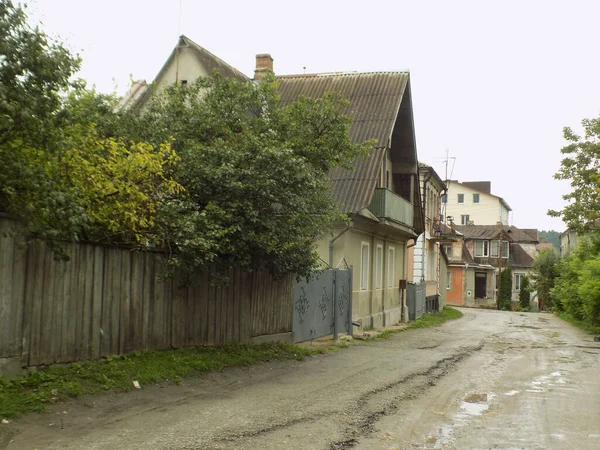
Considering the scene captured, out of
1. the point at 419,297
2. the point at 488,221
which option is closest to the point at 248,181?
the point at 419,297

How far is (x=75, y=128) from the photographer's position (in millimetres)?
8273

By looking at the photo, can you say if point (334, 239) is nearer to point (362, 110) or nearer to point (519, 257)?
point (362, 110)

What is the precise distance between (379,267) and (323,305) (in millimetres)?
7521

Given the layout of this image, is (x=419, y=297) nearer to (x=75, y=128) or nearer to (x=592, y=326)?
(x=592, y=326)

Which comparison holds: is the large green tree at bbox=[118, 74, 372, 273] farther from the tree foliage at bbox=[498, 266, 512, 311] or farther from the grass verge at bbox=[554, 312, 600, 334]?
the tree foliage at bbox=[498, 266, 512, 311]

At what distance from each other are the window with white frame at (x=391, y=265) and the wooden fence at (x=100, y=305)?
1311cm

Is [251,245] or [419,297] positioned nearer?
[251,245]

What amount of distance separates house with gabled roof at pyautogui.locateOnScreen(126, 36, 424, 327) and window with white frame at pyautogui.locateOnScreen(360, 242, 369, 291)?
3 cm

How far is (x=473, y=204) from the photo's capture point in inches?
3270

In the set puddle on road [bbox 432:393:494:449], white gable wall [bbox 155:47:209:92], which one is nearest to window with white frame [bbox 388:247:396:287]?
white gable wall [bbox 155:47:209:92]

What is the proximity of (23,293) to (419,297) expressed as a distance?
2385cm

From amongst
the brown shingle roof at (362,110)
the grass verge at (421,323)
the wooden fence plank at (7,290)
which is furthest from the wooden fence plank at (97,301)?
the grass verge at (421,323)

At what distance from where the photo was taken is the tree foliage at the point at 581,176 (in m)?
28.7

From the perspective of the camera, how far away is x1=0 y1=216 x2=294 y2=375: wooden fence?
769 centimetres
